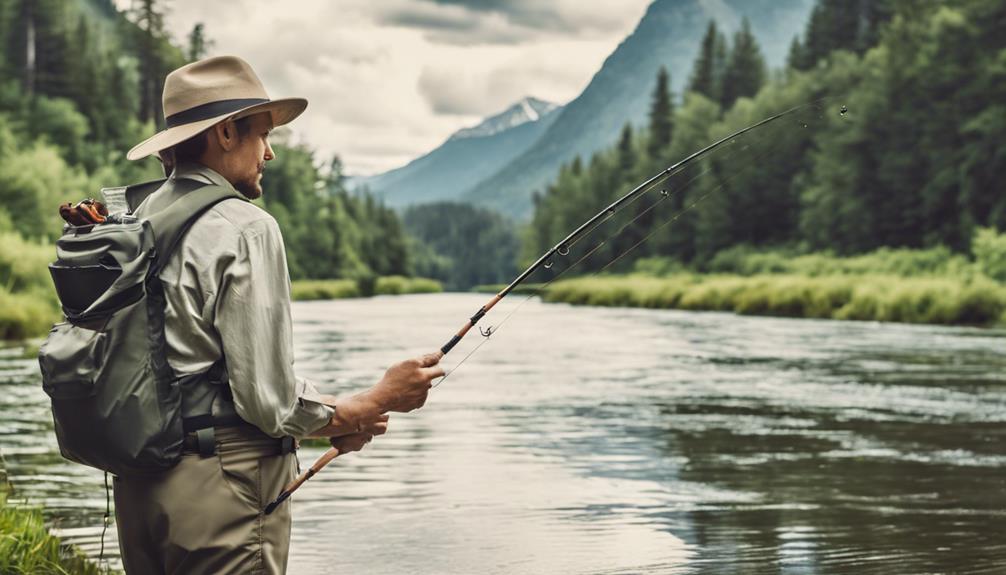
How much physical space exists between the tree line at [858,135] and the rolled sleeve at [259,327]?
28.4 metres

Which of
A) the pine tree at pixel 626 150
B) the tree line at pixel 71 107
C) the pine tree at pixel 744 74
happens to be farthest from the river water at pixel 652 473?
the pine tree at pixel 626 150

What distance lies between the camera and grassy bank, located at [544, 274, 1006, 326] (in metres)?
31.1

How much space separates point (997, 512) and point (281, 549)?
6.06 m

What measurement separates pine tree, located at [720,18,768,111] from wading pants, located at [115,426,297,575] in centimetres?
8698

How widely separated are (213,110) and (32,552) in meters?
3.00

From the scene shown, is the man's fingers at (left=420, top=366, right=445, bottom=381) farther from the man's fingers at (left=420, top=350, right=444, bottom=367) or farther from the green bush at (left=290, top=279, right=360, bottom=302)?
the green bush at (left=290, top=279, right=360, bottom=302)

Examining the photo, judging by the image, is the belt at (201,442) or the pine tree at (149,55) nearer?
the belt at (201,442)

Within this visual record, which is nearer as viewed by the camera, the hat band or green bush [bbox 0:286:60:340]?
the hat band

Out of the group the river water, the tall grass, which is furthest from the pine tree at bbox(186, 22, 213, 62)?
the river water

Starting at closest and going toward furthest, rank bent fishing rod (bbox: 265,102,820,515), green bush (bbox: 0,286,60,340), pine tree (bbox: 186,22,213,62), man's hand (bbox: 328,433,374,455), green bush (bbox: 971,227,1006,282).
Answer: man's hand (bbox: 328,433,374,455)
bent fishing rod (bbox: 265,102,820,515)
green bush (bbox: 0,286,60,340)
green bush (bbox: 971,227,1006,282)
pine tree (bbox: 186,22,213,62)

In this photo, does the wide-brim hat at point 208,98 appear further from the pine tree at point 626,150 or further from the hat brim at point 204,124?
the pine tree at point 626,150

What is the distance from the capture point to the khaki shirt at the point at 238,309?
245 centimetres

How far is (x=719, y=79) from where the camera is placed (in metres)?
89.4

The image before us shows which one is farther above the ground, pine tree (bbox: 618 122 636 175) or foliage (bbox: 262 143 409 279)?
pine tree (bbox: 618 122 636 175)
